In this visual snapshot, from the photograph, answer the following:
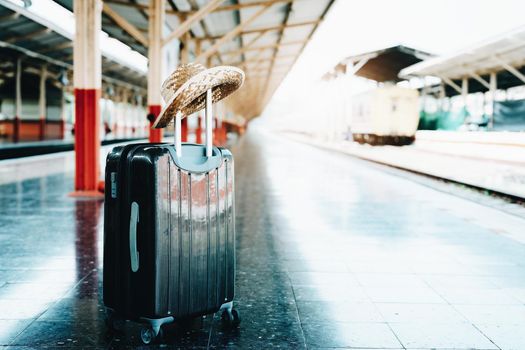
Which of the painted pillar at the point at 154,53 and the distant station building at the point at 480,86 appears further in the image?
the distant station building at the point at 480,86

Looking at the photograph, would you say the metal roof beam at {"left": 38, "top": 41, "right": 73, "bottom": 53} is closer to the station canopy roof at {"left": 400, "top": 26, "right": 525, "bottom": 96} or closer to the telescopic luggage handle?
the station canopy roof at {"left": 400, "top": 26, "right": 525, "bottom": 96}

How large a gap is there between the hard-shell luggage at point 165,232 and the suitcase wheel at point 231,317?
76 millimetres

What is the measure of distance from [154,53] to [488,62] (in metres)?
18.3

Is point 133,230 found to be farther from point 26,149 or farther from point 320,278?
point 26,149

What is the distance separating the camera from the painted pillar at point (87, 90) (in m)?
7.88

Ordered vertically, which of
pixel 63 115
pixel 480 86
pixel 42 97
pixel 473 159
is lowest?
pixel 473 159

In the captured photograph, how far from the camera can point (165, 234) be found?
2570mm

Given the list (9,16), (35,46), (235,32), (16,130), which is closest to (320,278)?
(235,32)

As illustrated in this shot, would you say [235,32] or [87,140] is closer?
[87,140]

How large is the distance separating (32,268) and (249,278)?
1633 millimetres

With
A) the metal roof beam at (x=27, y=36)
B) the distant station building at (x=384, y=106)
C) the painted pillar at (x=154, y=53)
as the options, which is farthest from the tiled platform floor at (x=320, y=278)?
the distant station building at (x=384, y=106)

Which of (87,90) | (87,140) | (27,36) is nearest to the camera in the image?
(87,90)

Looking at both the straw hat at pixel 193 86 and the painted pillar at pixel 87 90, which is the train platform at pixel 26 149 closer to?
the painted pillar at pixel 87 90

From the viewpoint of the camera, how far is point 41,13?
54.2ft
